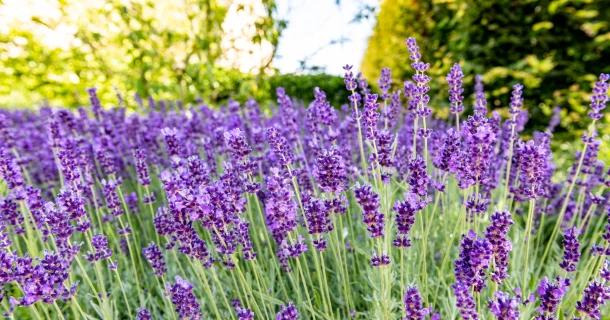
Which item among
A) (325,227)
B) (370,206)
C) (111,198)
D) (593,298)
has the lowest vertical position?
(593,298)

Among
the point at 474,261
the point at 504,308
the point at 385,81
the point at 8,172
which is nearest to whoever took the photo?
the point at 504,308

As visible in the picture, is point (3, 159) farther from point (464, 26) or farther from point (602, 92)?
point (464, 26)

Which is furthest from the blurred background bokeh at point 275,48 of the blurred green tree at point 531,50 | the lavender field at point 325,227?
the lavender field at point 325,227

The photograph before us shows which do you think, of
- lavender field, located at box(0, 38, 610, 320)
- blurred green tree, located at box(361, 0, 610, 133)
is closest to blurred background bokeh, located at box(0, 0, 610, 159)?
blurred green tree, located at box(361, 0, 610, 133)

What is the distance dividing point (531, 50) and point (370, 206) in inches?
212

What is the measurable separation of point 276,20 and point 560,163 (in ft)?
14.2

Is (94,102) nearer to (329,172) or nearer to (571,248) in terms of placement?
(329,172)

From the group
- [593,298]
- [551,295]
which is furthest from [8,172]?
[593,298]

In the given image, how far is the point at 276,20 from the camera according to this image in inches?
241

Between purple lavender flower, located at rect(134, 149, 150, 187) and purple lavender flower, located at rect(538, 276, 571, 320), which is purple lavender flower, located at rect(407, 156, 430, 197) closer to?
purple lavender flower, located at rect(538, 276, 571, 320)

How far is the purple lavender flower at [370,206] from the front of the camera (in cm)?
140

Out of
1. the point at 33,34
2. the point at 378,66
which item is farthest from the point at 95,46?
the point at 378,66

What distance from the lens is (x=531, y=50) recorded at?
5746mm

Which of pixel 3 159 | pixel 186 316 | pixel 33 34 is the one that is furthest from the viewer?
pixel 33 34
